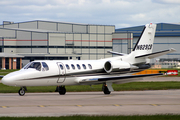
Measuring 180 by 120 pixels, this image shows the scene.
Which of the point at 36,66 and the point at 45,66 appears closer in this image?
the point at 36,66

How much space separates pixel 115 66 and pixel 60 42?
74.2 meters

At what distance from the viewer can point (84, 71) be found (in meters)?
24.4

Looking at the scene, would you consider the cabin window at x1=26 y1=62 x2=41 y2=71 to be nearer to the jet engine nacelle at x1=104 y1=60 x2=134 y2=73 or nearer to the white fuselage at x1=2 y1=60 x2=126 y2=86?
the white fuselage at x1=2 y1=60 x2=126 y2=86

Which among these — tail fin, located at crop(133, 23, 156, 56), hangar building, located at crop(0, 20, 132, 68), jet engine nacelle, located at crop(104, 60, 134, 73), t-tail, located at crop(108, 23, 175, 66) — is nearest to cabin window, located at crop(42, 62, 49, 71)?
jet engine nacelle, located at crop(104, 60, 134, 73)

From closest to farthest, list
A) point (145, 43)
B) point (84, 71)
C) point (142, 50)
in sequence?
point (84, 71) → point (142, 50) → point (145, 43)

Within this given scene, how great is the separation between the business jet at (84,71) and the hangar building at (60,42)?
68894 mm

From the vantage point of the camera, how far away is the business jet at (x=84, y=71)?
2174 centimetres

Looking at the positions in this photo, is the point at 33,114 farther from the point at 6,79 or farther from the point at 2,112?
the point at 6,79

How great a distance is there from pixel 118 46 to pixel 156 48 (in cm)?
1675

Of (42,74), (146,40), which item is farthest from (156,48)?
(42,74)

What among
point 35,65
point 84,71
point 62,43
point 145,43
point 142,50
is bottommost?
Result: point 84,71

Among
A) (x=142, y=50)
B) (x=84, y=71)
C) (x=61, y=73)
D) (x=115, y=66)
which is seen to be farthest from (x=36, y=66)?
(x=142, y=50)

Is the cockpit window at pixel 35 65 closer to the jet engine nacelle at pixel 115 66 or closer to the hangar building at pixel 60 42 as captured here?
the jet engine nacelle at pixel 115 66

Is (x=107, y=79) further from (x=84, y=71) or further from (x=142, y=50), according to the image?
(x=142, y=50)
